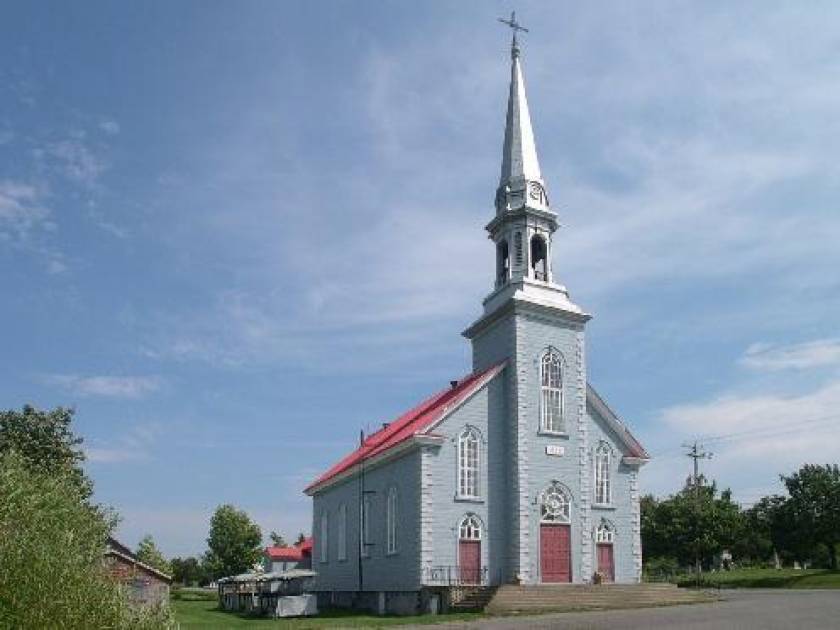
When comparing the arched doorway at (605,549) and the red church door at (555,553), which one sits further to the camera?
the arched doorway at (605,549)

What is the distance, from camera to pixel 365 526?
4222cm

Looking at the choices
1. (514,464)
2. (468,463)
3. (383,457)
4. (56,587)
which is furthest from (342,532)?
(56,587)

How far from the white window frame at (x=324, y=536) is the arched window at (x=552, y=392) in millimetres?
18314

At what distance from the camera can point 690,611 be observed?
2959 cm

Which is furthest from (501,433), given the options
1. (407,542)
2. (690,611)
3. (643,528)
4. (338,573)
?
(643,528)

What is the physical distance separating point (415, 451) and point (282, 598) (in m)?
8.52

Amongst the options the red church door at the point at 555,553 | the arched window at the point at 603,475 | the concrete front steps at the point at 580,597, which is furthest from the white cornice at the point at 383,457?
the arched window at the point at 603,475

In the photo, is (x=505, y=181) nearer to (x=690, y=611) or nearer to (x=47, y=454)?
(x=690, y=611)

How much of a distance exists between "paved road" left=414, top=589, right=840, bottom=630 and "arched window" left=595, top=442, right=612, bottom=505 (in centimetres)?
705

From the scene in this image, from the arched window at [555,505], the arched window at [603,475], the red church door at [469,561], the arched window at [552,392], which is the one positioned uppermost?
the arched window at [552,392]

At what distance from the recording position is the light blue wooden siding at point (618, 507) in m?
38.2

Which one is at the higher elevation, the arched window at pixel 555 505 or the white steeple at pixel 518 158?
the white steeple at pixel 518 158

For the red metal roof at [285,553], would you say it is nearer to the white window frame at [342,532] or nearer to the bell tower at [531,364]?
the white window frame at [342,532]

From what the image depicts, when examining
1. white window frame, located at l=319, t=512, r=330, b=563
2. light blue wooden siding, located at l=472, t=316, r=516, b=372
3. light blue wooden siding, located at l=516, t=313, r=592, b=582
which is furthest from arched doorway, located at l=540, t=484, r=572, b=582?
white window frame, located at l=319, t=512, r=330, b=563
